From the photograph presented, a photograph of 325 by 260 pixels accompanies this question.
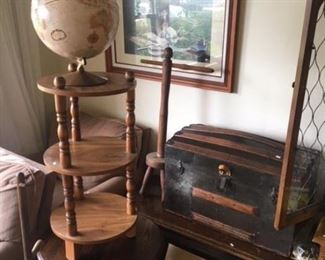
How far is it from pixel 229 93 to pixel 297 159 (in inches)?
17.3

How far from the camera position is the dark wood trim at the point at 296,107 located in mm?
928

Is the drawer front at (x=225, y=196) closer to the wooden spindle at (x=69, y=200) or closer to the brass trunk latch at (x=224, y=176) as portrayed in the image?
the brass trunk latch at (x=224, y=176)

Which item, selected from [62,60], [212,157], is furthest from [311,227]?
[62,60]

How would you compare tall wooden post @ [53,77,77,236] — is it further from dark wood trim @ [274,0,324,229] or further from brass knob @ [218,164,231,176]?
dark wood trim @ [274,0,324,229]

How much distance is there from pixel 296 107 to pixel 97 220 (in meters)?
0.79

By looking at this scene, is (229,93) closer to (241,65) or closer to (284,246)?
(241,65)

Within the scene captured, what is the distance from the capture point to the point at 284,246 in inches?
50.7

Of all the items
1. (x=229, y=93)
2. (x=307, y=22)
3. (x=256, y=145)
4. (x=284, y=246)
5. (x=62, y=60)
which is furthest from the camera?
(x=62, y=60)

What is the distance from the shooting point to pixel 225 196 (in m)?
1.37

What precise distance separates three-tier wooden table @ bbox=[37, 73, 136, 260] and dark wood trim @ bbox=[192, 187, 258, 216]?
0.95ft

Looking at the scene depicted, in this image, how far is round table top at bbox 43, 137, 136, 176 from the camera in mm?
1095

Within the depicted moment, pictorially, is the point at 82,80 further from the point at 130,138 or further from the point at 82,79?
the point at 130,138

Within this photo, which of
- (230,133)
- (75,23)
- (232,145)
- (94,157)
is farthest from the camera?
(230,133)

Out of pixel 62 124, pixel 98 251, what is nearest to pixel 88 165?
pixel 62 124
